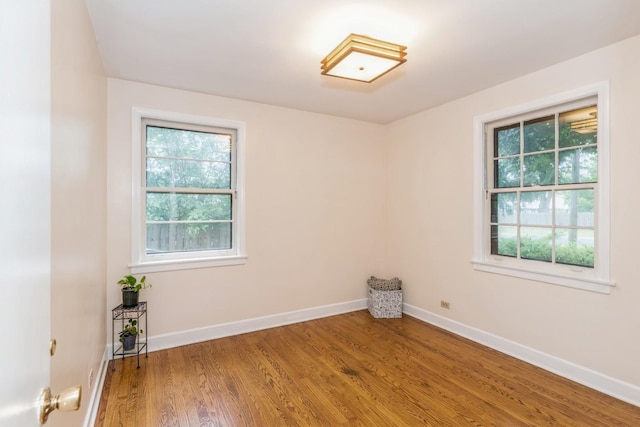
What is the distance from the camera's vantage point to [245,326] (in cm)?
358

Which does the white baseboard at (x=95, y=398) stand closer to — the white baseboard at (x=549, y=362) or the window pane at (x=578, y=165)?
the white baseboard at (x=549, y=362)

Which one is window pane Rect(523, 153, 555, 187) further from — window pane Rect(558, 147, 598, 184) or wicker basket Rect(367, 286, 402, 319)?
wicker basket Rect(367, 286, 402, 319)

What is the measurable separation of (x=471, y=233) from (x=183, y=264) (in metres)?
3.02

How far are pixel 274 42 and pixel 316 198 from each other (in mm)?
2010

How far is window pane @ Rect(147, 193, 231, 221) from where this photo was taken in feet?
10.7

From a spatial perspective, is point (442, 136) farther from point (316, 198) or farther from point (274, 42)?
point (274, 42)

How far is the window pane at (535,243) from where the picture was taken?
9.58 ft

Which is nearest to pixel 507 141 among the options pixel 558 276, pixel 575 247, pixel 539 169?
pixel 539 169

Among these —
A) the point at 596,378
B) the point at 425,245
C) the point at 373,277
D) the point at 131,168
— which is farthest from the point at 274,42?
the point at 596,378

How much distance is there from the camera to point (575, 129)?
2.72 metres

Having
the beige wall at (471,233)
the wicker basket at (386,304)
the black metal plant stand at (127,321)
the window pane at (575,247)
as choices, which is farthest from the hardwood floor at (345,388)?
the window pane at (575,247)

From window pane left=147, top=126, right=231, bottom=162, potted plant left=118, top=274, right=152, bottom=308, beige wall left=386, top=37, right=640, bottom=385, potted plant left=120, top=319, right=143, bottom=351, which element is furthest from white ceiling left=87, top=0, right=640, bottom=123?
potted plant left=120, top=319, right=143, bottom=351

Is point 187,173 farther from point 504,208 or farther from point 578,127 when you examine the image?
point 578,127

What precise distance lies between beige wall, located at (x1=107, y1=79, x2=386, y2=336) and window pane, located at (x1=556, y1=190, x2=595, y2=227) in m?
2.14
